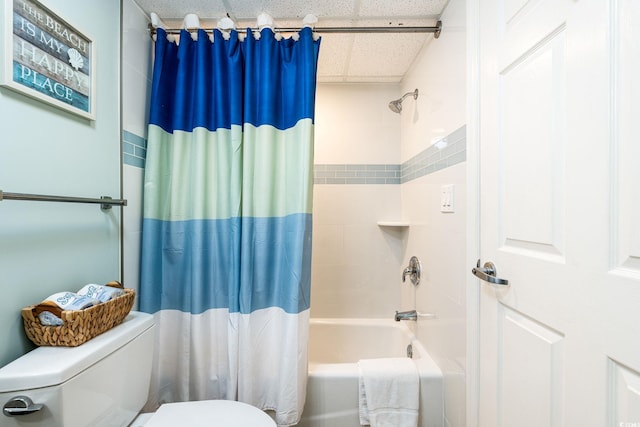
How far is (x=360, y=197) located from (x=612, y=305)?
1544 millimetres

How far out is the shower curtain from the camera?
4.13 ft

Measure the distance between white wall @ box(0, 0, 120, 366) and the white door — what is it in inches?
56.4

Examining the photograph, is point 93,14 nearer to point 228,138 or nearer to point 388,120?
point 228,138

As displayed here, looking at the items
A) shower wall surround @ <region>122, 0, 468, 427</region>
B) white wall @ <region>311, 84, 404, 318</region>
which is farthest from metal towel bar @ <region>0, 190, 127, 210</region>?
white wall @ <region>311, 84, 404, 318</region>

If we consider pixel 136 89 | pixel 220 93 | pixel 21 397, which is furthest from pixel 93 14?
pixel 21 397

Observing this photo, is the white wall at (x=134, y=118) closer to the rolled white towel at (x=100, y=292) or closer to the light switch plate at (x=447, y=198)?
the rolled white towel at (x=100, y=292)

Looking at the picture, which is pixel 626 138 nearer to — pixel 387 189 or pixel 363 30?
pixel 363 30

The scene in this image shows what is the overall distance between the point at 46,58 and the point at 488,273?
5.12 feet

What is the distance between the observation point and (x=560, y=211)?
25.4 inches

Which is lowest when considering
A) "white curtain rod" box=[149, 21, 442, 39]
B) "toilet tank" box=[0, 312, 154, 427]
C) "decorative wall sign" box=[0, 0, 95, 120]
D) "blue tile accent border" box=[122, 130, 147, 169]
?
"toilet tank" box=[0, 312, 154, 427]

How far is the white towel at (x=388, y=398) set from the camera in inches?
49.9

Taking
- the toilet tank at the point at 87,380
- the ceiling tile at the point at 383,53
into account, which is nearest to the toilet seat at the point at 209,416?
the toilet tank at the point at 87,380

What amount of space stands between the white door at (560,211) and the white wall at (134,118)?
1449mm

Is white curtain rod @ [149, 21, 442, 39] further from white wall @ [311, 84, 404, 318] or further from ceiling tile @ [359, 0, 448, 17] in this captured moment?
white wall @ [311, 84, 404, 318]
